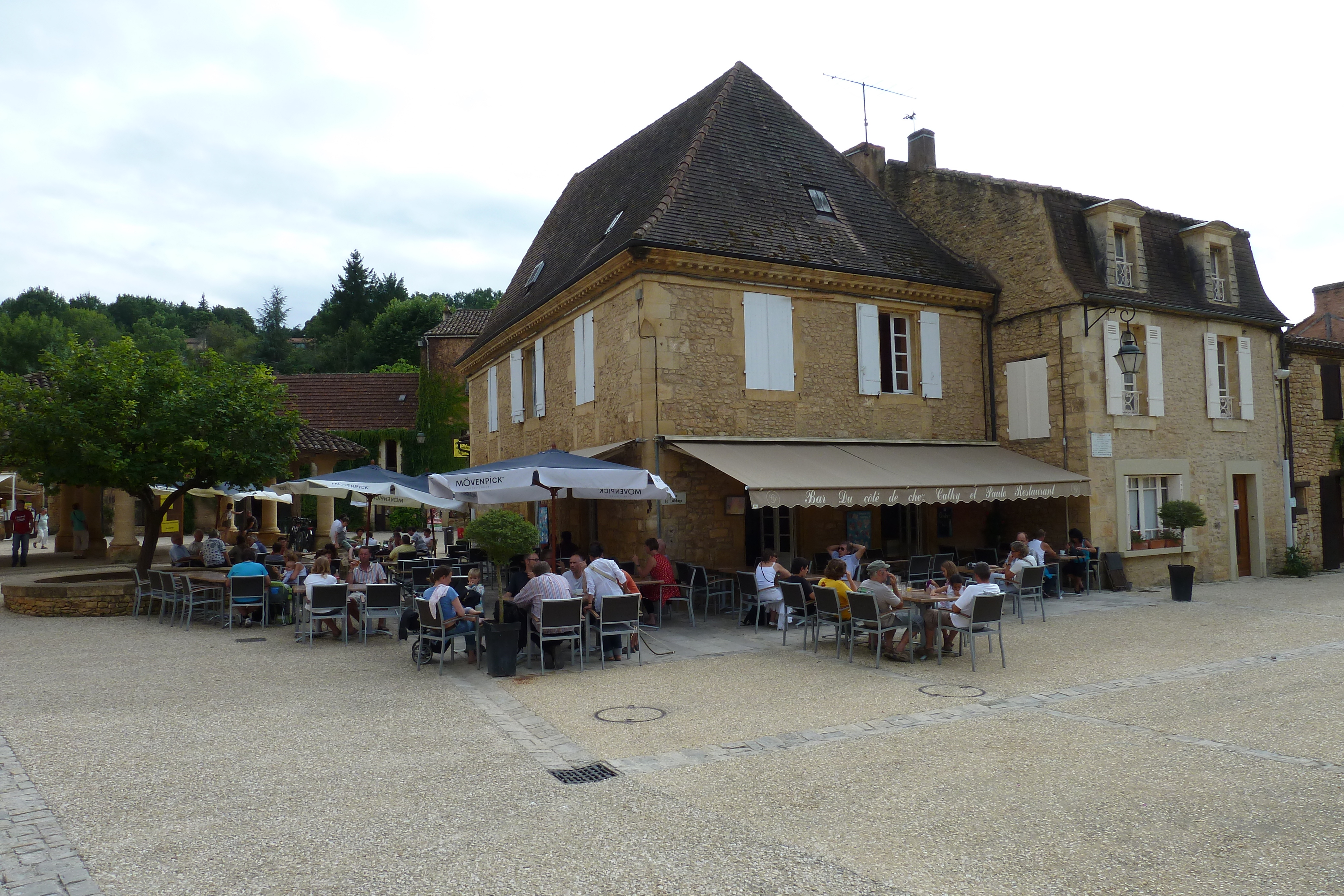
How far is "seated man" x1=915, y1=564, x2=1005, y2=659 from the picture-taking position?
342 inches

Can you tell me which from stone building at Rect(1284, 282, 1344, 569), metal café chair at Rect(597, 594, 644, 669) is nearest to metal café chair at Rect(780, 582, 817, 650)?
metal café chair at Rect(597, 594, 644, 669)

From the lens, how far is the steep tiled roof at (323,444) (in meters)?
23.5

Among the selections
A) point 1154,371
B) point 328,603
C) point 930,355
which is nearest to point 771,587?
point 328,603

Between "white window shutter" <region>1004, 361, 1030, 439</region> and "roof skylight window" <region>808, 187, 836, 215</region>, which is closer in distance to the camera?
"roof skylight window" <region>808, 187, 836, 215</region>

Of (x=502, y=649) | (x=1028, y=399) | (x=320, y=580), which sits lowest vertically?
(x=502, y=649)

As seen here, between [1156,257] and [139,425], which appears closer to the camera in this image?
[139,425]

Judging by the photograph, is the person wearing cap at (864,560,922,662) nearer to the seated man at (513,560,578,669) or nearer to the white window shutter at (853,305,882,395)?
the seated man at (513,560,578,669)

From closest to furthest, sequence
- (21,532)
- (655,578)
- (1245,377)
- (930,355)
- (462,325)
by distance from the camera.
Result: (655,578), (930,355), (1245,377), (21,532), (462,325)

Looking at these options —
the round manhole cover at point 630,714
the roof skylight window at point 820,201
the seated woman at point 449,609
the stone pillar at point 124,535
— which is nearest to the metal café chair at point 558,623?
the seated woman at point 449,609

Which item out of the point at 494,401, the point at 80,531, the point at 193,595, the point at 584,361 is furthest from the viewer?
the point at 80,531

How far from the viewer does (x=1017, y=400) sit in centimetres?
1562

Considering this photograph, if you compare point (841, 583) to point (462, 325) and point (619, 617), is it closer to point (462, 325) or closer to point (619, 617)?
point (619, 617)

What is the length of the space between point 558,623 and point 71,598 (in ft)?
26.2

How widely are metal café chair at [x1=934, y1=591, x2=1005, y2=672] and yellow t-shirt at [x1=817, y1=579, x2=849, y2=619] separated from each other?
→ 0.91m
